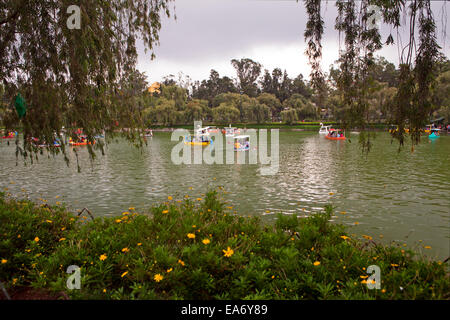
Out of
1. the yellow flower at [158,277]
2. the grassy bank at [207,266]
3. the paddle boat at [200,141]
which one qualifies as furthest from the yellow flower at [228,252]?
the paddle boat at [200,141]

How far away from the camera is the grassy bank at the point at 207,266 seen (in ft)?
9.16

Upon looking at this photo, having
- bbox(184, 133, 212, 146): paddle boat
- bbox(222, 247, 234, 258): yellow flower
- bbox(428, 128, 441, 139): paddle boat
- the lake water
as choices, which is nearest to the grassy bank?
bbox(222, 247, 234, 258): yellow flower

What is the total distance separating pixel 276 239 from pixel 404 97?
2.40 meters

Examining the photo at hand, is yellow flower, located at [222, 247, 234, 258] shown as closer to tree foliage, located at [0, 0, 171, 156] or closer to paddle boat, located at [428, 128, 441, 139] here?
tree foliage, located at [0, 0, 171, 156]

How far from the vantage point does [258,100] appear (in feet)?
238

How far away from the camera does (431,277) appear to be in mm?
2932

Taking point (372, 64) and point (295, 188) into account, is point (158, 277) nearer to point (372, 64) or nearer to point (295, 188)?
point (372, 64)

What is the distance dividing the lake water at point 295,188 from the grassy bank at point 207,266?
1.57 meters

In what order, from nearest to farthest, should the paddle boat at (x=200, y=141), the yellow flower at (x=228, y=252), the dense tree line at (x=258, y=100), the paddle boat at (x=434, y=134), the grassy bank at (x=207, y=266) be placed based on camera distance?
the grassy bank at (x=207, y=266) < the yellow flower at (x=228, y=252) < the dense tree line at (x=258, y=100) < the paddle boat at (x=200, y=141) < the paddle boat at (x=434, y=134)

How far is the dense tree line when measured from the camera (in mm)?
19947

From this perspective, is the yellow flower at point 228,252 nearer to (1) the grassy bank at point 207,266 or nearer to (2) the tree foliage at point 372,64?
(1) the grassy bank at point 207,266

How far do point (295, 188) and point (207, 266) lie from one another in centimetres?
911

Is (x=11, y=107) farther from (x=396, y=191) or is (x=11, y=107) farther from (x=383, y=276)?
(x=396, y=191)
